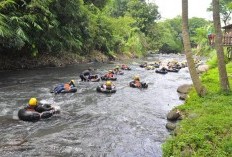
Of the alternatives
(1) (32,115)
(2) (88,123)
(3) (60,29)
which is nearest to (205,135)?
(2) (88,123)

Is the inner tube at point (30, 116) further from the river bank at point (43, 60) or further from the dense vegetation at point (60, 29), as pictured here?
the river bank at point (43, 60)

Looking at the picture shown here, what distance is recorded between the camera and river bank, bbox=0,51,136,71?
76.8 feet

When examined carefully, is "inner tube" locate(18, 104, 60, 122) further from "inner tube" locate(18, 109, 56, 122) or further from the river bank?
the river bank

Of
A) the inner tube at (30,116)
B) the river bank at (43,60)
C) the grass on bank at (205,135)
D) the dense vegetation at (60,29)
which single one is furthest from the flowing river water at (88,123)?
the river bank at (43,60)

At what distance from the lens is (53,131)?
10.0 meters

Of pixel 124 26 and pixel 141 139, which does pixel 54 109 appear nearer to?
pixel 141 139

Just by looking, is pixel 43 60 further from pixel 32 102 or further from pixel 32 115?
pixel 32 115

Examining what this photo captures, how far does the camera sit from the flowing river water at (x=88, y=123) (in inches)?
334

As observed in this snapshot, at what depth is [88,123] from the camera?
11.1m

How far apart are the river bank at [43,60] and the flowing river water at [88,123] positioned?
474cm

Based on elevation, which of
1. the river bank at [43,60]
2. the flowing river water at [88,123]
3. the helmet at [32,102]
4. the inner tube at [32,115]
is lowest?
the flowing river water at [88,123]

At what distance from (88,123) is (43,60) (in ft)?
57.5

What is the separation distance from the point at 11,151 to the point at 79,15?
2267 centimetres

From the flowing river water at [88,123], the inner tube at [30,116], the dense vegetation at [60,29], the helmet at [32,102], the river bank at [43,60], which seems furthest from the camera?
the river bank at [43,60]
